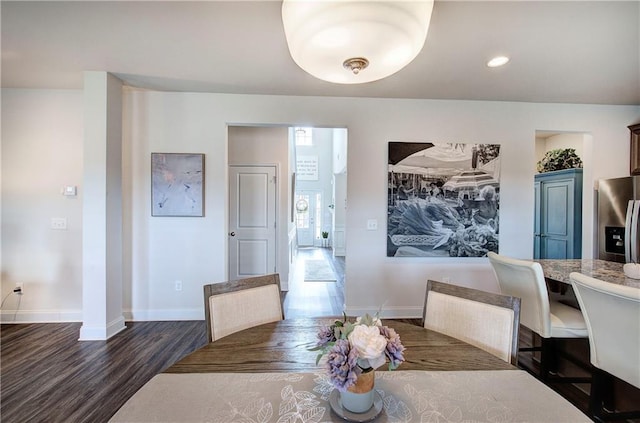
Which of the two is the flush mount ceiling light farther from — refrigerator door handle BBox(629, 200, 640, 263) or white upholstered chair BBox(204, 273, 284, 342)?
refrigerator door handle BBox(629, 200, 640, 263)

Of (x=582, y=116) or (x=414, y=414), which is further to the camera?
(x=582, y=116)

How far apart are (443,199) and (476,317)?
2.19 m

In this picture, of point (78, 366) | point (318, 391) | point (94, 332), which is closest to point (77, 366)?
point (78, 366)

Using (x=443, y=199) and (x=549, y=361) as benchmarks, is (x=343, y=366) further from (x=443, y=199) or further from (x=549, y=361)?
(x=443, y=199)

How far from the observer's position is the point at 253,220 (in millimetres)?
4422

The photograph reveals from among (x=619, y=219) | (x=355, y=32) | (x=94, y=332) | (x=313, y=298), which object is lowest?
(x=313, y=298)

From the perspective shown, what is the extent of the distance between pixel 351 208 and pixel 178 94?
2.32m

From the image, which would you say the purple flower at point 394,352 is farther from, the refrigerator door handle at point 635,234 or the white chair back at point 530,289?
the refrigerator door handle at point 635,234

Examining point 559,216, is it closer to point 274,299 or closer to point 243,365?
point 274,299

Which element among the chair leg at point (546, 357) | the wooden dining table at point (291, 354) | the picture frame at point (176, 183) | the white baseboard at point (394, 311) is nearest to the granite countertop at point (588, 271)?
the chair leg at point (546, 357)

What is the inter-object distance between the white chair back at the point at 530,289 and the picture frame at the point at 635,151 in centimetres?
290

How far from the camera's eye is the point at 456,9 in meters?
1.72

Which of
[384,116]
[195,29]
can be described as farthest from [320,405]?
[384,116]

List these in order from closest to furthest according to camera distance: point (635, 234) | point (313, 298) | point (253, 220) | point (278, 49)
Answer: point (278, 49) < point (635, 234) < point (313, 298) < point (253, 220)
